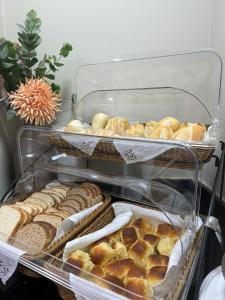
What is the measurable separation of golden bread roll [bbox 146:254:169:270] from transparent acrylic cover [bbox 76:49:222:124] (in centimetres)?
49

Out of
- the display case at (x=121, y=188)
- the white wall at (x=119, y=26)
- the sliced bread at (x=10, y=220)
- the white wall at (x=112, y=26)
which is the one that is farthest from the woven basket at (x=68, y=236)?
the white wall at (x=112, y=26)

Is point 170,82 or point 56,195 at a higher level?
point 170,82

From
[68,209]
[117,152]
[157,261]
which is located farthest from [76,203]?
[157,261]

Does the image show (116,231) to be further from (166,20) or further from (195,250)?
(166,20)

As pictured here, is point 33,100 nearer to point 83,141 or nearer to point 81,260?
point 83,141

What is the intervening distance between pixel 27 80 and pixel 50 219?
0.48 m

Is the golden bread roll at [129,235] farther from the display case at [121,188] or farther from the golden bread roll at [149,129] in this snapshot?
the golden bread roll at [149,129]

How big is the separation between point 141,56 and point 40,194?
0.66 metres

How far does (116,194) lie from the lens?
2.95 ft

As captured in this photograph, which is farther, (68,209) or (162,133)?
(68,209)

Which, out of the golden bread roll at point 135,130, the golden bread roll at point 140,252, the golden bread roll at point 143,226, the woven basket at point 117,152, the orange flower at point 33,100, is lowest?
the golden bread roll at point 140,252

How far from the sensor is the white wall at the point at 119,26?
0.95 meters

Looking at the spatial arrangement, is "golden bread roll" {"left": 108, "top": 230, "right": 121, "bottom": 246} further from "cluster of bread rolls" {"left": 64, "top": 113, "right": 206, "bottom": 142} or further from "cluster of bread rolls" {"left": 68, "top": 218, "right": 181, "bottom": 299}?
"cluster of bread rolls" {"left": 64, "top": 113, "right": 206, "bottom": 142}

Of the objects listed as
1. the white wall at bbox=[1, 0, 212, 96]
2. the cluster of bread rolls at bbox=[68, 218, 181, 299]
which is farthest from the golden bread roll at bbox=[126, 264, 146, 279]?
the white wall at bbox=[1, 0, 212, 96]
